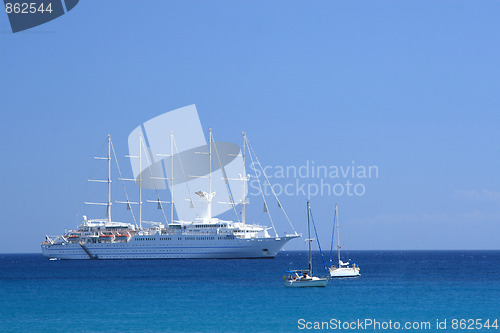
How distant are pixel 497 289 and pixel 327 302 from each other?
1589cm

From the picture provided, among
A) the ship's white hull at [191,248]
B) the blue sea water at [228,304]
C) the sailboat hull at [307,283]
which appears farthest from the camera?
the ship's white hull at [191,248]

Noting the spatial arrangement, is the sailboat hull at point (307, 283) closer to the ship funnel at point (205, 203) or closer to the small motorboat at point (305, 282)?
the small motorboat at point (305, 282)

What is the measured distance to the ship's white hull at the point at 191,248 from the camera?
319ft

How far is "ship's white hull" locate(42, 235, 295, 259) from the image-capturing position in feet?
319

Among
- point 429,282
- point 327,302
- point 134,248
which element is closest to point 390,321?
point 327,302

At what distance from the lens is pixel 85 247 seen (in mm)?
107312

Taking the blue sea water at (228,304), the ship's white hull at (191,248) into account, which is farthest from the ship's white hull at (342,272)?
the ship's white hull at (191,248)

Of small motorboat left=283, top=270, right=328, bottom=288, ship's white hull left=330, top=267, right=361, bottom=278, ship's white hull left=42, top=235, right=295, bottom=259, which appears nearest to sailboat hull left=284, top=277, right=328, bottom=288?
small motorboat left=283, top=270, right=328, bottom=288

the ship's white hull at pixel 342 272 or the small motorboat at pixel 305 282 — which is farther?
the ship's white hull at pixel 342 272

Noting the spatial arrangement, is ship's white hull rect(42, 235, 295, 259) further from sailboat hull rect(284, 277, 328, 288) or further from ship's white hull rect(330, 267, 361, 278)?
sailboat hull rect(284, 277, 328, 288)

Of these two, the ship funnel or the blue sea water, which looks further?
the ship funnel

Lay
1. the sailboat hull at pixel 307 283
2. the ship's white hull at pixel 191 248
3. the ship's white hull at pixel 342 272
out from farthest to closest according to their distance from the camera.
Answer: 1. the ship's white hull at pixel 191 248
2. the ship's white hull at pixel 342 272
3. the sailboat hull at pixel 307 283

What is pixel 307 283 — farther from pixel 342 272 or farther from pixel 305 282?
pixel 342 272

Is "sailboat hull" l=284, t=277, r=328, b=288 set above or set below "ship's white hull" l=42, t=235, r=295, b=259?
above
